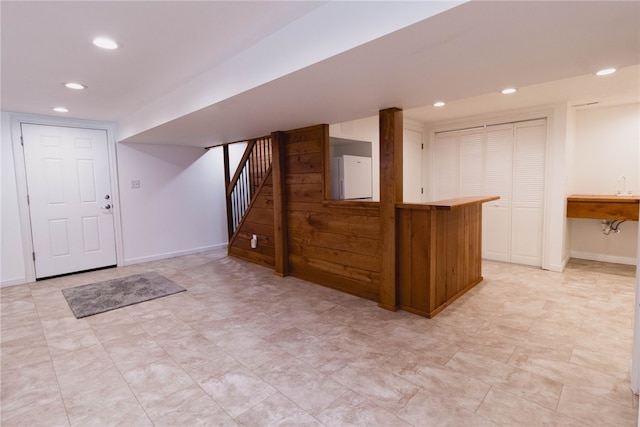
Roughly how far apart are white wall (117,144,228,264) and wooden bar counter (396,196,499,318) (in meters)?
4.24

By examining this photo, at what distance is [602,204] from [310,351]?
14.2ft

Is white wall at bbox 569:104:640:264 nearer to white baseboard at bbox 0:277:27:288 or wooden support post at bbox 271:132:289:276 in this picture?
wooden support post at bbox 271:132:289:276

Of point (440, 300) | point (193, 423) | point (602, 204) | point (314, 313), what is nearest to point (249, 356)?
point (193, 423)

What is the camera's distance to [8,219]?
4.16m

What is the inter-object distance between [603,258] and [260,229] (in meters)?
5.21

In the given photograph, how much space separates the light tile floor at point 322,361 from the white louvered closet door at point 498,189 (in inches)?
47.3

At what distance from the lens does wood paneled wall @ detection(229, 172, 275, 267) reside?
15.7 feet

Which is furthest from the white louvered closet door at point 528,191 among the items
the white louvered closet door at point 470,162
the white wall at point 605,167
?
the white wall at point 605,167

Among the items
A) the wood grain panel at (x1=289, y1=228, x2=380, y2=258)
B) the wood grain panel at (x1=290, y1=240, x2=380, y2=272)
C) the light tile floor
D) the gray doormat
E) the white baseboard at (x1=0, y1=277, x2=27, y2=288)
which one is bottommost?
the light tile floor

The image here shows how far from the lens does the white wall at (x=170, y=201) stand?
204 inches

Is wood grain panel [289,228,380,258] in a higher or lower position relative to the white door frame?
lower

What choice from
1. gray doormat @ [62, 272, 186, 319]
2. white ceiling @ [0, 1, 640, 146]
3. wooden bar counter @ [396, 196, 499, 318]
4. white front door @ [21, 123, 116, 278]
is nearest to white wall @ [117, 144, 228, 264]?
white front door @ [21, 123, 116, 278]

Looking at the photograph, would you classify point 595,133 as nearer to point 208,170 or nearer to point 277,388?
point 277,388

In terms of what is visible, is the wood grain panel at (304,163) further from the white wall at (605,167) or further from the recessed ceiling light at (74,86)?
the white wall at (605,167)
